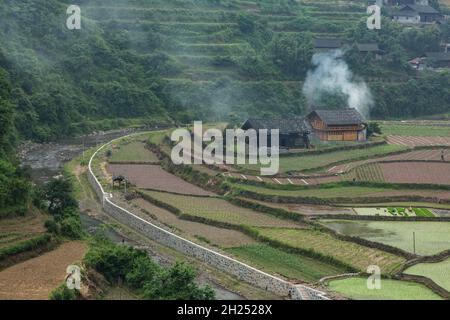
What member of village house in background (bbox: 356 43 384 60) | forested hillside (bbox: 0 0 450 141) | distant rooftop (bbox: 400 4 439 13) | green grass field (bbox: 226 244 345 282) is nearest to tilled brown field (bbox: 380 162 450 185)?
green grass field (bbox: 226 244 345 282)

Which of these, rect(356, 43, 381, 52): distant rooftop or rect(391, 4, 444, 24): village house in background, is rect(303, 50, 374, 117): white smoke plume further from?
rect(391, 4, 444, 24): village house in background

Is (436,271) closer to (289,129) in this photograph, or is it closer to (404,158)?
(404,158)

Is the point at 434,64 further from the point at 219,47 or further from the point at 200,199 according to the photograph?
the point at 200,199

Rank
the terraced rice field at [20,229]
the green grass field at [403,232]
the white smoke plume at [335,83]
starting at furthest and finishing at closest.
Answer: the white smoke plume at [335,83], the green grass field at [403,232], the terraced rice field at [20,229]

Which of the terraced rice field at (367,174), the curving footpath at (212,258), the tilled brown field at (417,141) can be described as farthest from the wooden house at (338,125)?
the curving footpath at (212,258)

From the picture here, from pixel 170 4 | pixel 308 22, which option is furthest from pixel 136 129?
pixel 308 22

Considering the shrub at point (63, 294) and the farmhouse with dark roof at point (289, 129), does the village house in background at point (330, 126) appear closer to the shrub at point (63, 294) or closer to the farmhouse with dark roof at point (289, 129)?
the farmhouse with dark roof at point (289, 129)
